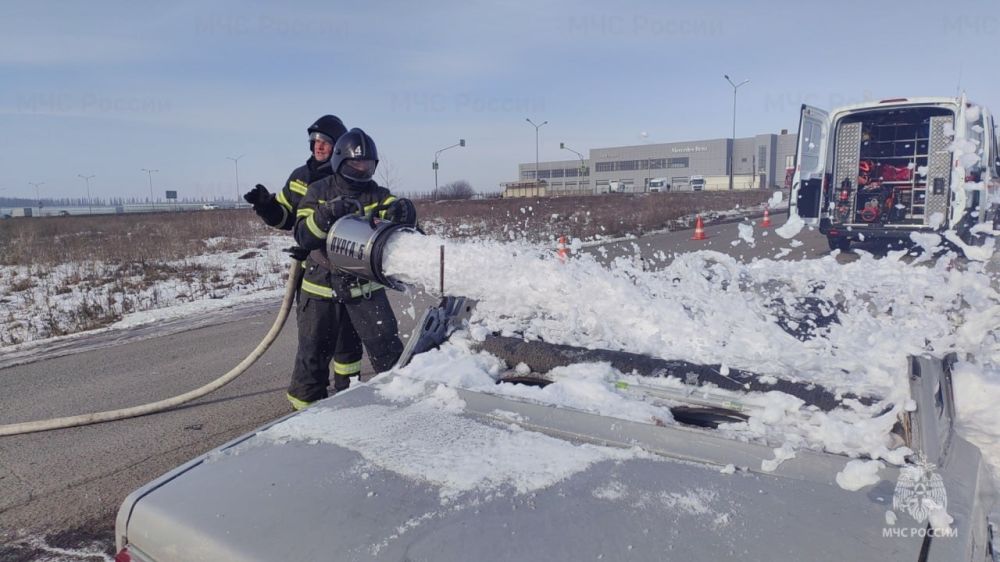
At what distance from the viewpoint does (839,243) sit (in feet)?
39.0

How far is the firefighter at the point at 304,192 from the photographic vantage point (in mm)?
3760

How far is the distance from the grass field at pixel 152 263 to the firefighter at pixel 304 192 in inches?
212

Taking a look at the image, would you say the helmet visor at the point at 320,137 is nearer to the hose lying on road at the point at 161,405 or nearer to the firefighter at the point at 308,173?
the firefighter at the point at 308,173

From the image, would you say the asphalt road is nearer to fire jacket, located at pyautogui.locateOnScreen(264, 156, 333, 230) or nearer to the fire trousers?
the fire trousers

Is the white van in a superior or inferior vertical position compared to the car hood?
superior

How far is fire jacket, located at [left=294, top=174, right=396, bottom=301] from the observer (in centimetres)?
353

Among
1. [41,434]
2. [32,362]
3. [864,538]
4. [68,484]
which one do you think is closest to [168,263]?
[32,362]

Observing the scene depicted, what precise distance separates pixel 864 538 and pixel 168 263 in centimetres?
1613

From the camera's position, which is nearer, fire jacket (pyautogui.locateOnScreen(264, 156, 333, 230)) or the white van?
fire jacket (pyautogui.locateOnScreen(264, 156, 333, 230))

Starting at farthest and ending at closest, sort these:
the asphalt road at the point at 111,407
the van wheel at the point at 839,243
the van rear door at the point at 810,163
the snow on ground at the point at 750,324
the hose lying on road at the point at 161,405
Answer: the van wheel at the point at 839,243, the van rear door at the point at 810,163, the hose lying on road at the point at 161,405, the asphalt road at the point at 111,407, the snow on ground at the point at 750,324

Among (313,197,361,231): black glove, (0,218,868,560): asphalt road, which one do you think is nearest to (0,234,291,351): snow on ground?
(0,218,868,560): asphalt road

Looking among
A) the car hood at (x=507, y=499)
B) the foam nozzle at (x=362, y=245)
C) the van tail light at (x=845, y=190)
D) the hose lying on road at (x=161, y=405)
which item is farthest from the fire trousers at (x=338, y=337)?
the van tail light at (x=845, y=190)

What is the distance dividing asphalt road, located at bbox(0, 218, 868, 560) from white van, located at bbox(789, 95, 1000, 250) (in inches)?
317

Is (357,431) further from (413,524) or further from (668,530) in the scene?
(668,530)
